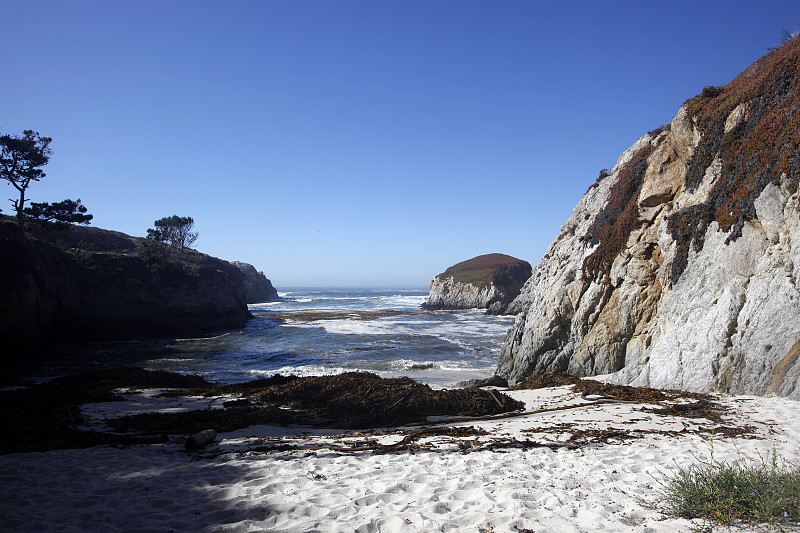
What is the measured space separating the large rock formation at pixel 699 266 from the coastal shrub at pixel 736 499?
5006 mm

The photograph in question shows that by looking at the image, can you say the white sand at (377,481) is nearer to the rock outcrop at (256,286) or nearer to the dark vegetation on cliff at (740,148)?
the dark vegetation on cliff at (740,148)

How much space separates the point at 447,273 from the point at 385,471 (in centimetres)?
6835

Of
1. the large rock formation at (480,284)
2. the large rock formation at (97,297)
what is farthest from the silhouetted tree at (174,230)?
the large rock formation at (480,284)

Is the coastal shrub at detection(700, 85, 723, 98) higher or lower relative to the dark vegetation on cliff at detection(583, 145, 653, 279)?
higher

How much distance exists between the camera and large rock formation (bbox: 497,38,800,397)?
7.07 metres

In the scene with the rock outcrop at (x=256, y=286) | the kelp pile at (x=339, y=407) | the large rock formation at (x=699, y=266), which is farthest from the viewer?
the rock outcrop at (x=256, y=286)

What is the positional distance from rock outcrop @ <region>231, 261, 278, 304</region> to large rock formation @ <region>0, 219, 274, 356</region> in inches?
1563

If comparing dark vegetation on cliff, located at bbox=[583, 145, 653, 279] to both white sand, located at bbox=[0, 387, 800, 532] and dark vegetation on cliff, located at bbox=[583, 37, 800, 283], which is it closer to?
dark vegetation on cliff, located at bbox=[583, 37, 800, 283]

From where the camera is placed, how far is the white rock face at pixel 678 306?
6.84m

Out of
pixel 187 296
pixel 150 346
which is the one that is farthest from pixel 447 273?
pixel 150 346

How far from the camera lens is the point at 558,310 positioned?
13.4 metres

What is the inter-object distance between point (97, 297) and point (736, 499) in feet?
115

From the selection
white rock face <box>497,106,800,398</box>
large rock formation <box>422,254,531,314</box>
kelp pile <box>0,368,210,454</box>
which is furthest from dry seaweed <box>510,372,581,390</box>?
large rock formation <box>422,254,531,314</box>

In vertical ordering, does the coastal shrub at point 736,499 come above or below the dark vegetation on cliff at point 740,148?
below
